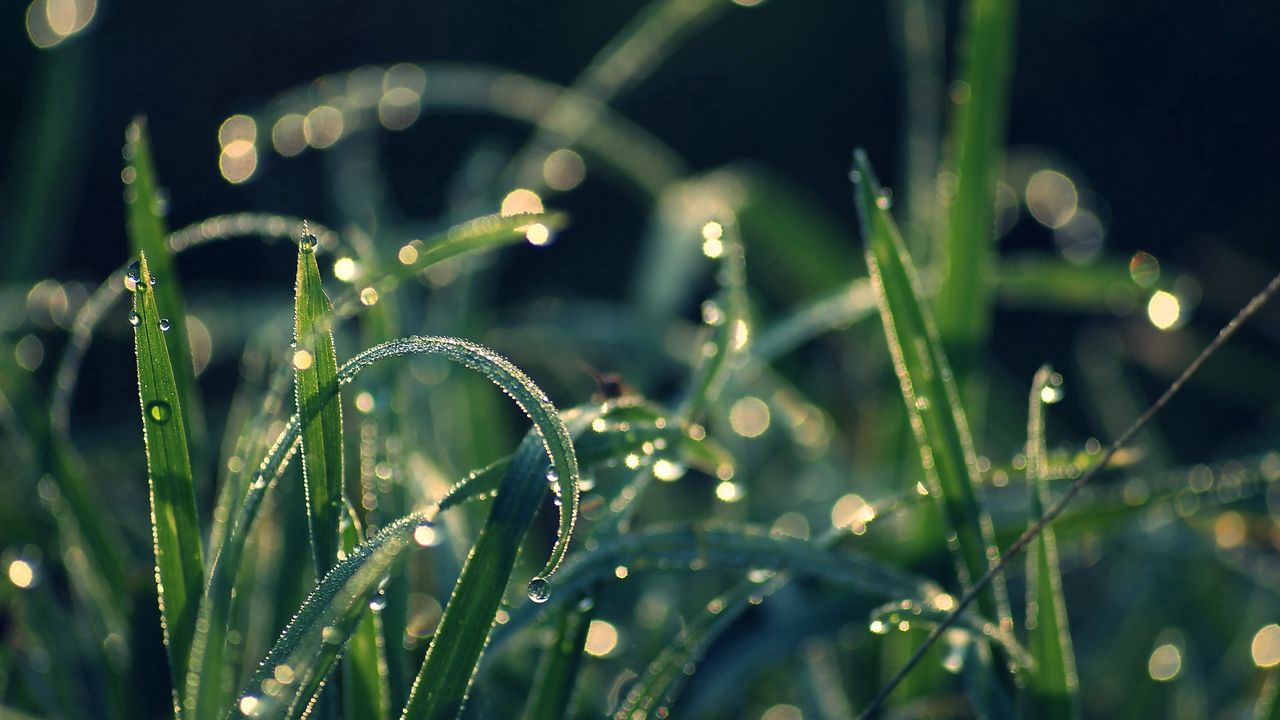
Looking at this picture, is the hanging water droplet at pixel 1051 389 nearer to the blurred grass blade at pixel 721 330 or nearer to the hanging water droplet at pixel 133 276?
the blurred grass blade at pixel 721 330

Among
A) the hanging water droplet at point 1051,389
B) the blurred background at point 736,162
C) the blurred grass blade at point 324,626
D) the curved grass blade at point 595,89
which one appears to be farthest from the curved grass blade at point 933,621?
the curved grass blade at point 595,89

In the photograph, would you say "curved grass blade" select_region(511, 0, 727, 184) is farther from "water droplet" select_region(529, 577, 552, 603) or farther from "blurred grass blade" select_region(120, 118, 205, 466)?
"water droplet" select_region(529, 577, 552, 603)

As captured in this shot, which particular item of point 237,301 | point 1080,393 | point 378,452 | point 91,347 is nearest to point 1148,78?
point 1080,393

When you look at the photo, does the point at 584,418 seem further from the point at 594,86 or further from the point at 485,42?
the point at 485,42

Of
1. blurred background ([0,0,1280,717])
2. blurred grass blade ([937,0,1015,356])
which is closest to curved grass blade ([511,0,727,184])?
blurred background ([0,0,1280,717])

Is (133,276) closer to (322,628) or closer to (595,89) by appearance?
(322,628)

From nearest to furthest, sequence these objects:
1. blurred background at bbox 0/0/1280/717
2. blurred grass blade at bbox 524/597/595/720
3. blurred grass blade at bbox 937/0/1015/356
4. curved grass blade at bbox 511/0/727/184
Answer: blurred grass blade at bbox 524/597/595/720
blurred grass blade at bbox 937/0/1015/356
curved grass blade at bbox 511/0/727/184
blurred background at bbox 0/0/1280/717
